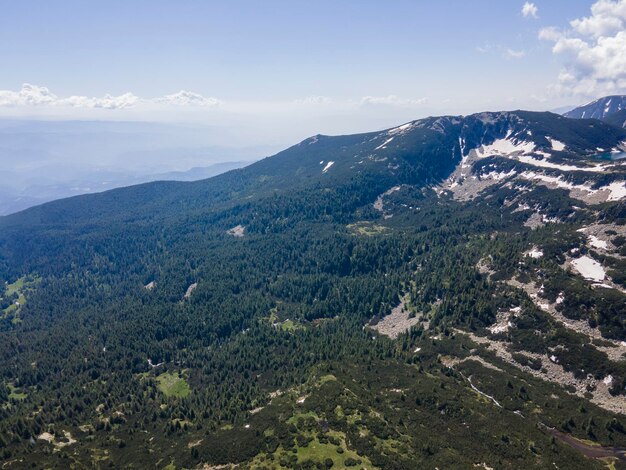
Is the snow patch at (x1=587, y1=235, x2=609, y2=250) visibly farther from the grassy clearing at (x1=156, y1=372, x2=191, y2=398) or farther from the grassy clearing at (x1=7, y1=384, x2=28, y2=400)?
the grassy clearing at (x1=7, y1=384, x2=28, y2=400)

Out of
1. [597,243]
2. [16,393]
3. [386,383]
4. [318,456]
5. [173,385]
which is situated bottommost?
[173,385]

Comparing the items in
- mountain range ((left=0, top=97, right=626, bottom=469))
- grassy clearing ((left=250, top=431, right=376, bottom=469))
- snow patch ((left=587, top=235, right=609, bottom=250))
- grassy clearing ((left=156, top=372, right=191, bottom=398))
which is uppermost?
snow patch ((left=587, top=235, right=609, bottom=250))

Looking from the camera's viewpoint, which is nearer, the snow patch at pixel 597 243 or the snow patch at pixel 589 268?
the snow patch at pixel 589 268

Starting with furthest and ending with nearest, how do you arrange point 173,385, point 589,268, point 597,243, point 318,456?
point 597,243, point 589,268, point 173,385, point 318,456

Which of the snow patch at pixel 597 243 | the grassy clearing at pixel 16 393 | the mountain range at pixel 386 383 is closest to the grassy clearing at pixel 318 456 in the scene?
the mountain range at pixel 386 383

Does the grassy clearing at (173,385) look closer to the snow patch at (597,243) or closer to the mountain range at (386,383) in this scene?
the mountain range at (386,383)

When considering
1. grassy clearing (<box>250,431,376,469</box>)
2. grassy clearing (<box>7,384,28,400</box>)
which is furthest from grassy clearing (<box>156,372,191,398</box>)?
grassy clearing (<box>250,431,376,469</box>)

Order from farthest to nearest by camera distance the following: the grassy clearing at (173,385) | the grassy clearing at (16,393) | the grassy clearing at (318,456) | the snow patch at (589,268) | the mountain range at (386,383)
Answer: the grassy clearing at (16,393)
the snow patch at (589,268)
the grassy clearing at (173,385)
the mountain range at (386,383)
the grassy clearing at (318,456)

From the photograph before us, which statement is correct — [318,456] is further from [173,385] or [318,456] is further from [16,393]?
[16,393]

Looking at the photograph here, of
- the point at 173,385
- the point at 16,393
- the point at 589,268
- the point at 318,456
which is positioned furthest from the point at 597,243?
the point at 16,393

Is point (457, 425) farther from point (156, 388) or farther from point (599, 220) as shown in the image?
point (599, 220)
